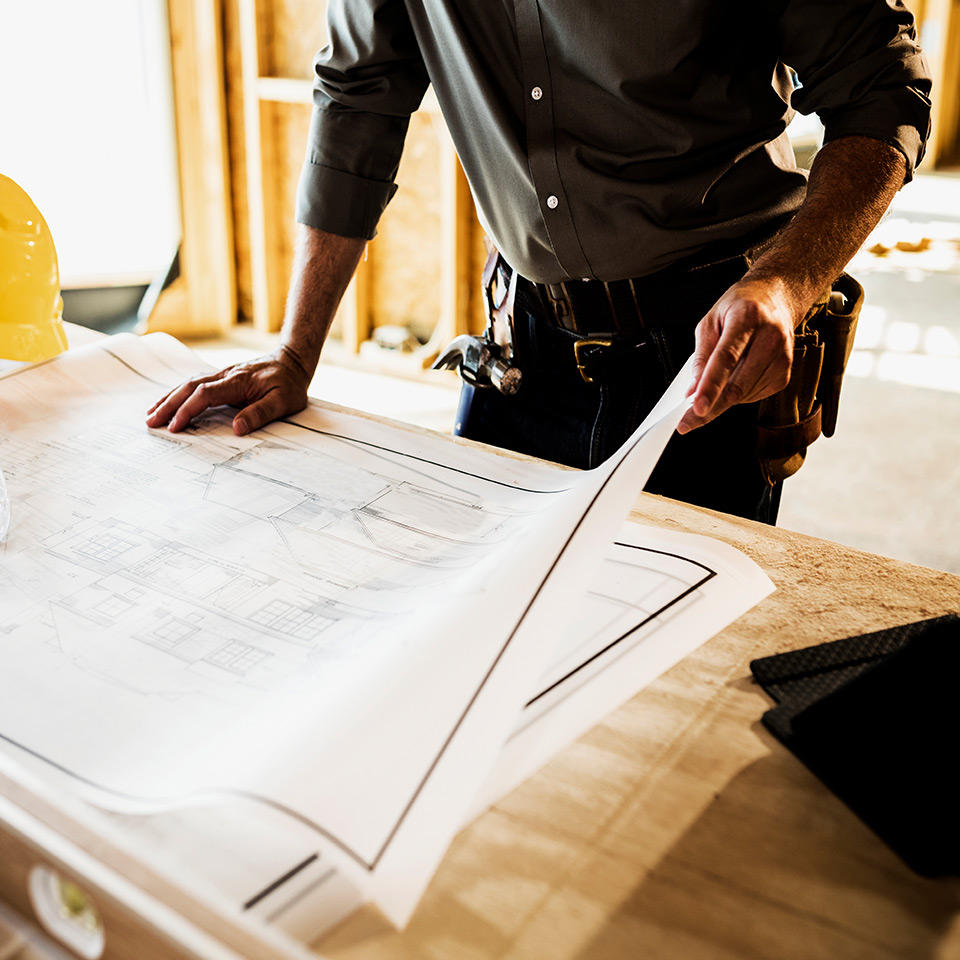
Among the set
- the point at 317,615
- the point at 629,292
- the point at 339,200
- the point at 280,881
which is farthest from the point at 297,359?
the point at 280,881

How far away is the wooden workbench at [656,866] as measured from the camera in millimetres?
400

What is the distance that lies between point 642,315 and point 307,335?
0.38 metres

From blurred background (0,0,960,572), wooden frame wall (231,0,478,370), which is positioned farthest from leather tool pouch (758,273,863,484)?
wooden frame wall (231,0,478,370)

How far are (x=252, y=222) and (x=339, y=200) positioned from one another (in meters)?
2.40

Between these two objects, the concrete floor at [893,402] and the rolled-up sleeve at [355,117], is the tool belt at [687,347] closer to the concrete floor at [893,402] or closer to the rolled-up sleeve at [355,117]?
the rolled-up sleeve at [355,117]

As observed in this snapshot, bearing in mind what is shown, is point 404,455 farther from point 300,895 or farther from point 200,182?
point 200,182

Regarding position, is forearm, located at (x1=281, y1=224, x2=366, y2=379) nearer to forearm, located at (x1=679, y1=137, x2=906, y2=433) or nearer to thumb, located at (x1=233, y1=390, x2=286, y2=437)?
thumb, located at (x1=233, y1=390, x2=286, y2=437)

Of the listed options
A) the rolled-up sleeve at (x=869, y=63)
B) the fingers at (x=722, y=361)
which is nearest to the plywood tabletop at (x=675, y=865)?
the fingers at (x=722, y=361)

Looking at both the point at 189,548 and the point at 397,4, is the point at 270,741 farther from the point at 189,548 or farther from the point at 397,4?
the point at 397,4

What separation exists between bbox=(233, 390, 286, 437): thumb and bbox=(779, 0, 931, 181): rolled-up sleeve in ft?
1.97

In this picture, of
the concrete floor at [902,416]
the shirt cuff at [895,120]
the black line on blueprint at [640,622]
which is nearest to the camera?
the black line on blueprint at [640,622]

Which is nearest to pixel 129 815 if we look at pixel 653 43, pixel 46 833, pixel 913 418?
pixel 46 833

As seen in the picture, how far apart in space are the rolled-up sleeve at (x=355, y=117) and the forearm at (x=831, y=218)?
1.65ft

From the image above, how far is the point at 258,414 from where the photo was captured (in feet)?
3.03
